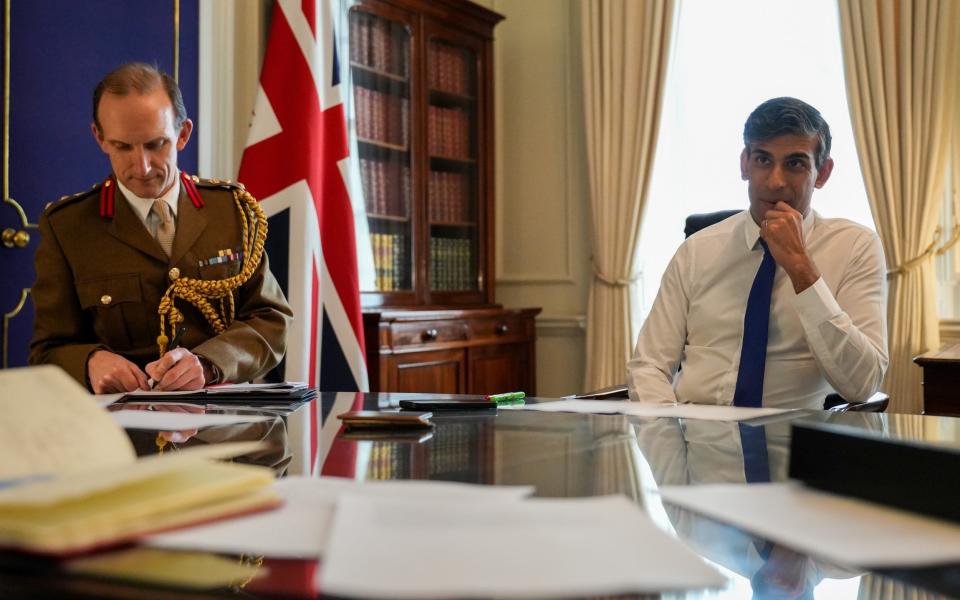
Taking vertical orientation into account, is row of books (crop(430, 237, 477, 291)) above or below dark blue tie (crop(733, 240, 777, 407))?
above

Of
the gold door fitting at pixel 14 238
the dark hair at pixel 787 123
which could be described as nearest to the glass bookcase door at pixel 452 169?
the gold door fitting at pixel 14 238

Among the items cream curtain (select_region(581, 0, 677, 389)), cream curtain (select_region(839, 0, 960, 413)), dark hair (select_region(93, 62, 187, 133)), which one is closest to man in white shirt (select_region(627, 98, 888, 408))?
dark hair (select_region(93, 62, 187, 133))

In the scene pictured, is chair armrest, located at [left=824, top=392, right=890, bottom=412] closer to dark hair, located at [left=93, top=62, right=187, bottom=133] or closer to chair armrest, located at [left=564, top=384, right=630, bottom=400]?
chair armrest, located at [left=564, top=384, right=630, bottom=400]

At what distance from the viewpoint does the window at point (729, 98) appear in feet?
13.5

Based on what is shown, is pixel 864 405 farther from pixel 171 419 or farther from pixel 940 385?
pixel 171 419

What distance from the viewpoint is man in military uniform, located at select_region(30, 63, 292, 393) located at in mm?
1944

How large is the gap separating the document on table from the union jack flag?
249 centimetres

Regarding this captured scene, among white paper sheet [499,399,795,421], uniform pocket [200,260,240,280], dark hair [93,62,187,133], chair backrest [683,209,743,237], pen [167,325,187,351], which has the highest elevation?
dark hair [93,62,187,133]

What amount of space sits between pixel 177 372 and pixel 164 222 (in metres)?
0.52

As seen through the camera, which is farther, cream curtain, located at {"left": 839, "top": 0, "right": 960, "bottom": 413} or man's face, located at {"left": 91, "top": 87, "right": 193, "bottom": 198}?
cream curtain, located at {"left": 839, "top": 0, "right": 960, "bottom": 413}

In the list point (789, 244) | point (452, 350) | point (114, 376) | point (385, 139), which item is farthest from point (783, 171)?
point (385, 139)

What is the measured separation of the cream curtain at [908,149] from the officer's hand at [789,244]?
1.90 metres

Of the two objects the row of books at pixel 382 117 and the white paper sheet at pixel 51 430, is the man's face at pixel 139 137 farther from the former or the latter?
the row of books at pixel 382 117

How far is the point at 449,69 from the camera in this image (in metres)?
4.49
